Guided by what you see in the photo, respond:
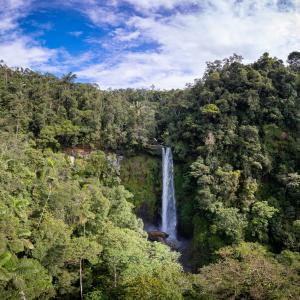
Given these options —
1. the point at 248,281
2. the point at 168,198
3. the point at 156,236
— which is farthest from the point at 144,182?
the point at 248,281

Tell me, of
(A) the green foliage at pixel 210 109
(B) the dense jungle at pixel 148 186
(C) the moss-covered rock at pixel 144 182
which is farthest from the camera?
(C) the moss-covered rock at pixel 144 182

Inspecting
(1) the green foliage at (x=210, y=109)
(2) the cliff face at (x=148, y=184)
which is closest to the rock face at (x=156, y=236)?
(2) the cliff face at (x=148, y=184)

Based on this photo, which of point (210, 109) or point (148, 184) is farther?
point (148, 184)

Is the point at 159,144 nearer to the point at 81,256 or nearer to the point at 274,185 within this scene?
the point at 274,185

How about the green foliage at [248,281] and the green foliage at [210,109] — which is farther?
the green foliage at [210,109]

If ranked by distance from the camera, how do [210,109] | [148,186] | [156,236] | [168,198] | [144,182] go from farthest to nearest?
Answer: 1. [144,182]
2. [148,186]
3. [168,198]
4. [210,109]
5. [156,236]

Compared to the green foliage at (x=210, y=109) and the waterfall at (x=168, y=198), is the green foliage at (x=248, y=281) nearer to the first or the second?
the waterfall at (x=168, y=198)

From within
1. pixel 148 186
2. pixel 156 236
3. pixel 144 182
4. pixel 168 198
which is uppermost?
pixel 144 182

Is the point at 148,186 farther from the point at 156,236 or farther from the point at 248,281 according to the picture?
the point at 248,281
